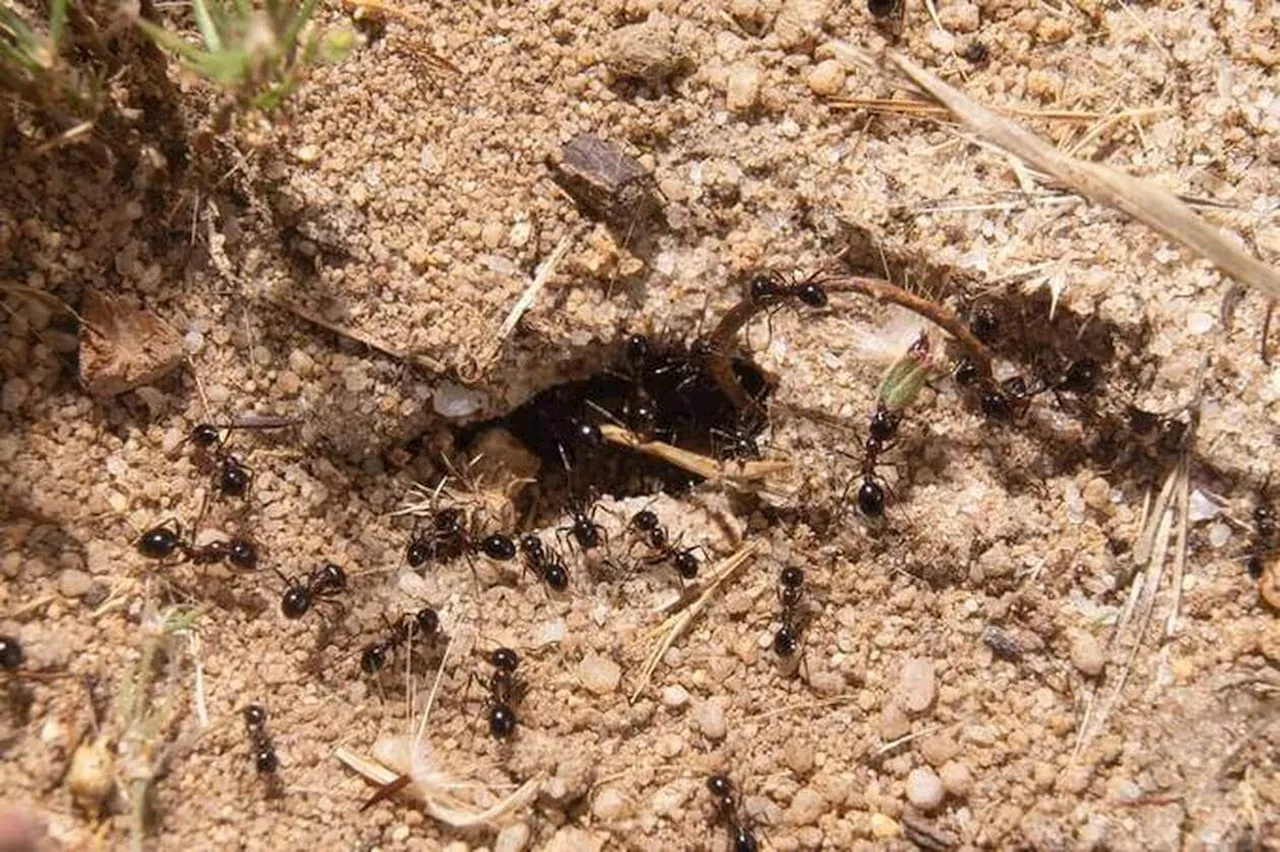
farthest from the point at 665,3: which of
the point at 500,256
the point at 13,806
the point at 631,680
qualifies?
the point at 13,806

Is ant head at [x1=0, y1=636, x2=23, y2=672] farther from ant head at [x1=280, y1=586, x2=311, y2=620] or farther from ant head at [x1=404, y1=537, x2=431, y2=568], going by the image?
ant head at [x1=404, y1=537, x2=431, y2=568]

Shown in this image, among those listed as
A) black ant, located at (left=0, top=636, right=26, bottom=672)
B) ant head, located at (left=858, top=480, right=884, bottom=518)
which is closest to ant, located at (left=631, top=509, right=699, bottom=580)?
ant head, located at (left=858, top=480, right=884, bottom=518)

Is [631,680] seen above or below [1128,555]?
below

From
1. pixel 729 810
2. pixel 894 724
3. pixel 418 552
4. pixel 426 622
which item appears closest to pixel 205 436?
pixel 418 552

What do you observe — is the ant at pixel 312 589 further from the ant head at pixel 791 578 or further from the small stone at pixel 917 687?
the small stone at pixel 917 687

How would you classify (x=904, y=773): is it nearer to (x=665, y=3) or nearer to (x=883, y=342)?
(x=883, y=342)

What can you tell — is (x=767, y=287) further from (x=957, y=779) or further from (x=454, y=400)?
(x=957, y=779)
